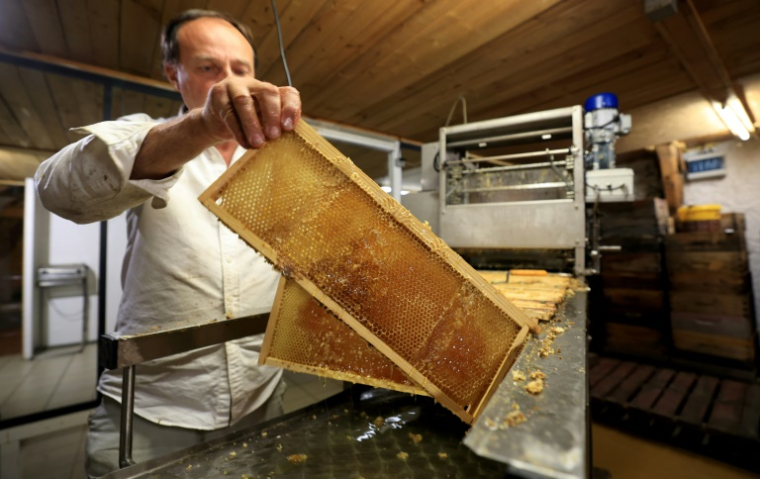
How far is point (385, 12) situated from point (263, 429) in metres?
2.49

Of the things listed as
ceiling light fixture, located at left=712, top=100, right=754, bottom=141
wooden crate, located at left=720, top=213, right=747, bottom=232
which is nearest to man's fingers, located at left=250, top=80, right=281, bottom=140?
ceiling light fixture, located at left=712, top=100, right=754, bottom=141

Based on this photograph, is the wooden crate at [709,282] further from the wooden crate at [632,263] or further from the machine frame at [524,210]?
the machine frame at [524,210]

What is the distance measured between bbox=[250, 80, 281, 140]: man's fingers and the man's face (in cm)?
80

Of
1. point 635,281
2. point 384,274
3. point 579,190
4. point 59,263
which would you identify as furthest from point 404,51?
point 59,263

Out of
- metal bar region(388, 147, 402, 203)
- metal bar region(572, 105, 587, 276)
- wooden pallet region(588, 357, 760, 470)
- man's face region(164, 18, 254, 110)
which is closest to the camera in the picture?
man's face region(164, 18, 254, 110)

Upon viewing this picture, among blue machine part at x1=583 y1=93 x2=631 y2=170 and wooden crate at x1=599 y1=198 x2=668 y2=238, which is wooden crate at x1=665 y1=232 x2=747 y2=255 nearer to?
wooden crate at x1=599 y1=198 x2=668 y2=238

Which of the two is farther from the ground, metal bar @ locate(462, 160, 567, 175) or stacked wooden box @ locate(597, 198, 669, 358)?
metal bar @ locate(462, 160, 567, 175)

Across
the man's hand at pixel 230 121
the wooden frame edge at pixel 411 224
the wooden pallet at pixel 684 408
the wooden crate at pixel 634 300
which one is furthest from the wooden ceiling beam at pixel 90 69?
the wooden crate at pixel 634 300

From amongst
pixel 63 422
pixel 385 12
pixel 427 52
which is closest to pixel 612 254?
pixel 427 52

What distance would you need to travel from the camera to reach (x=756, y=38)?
8.98 feet

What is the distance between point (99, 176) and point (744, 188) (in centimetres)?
606

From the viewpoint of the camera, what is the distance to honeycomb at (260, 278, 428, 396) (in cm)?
98

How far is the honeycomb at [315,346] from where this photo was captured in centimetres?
98

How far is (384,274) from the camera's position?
0.93m
